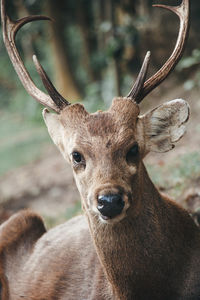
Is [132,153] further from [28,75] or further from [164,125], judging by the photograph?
[28,75]

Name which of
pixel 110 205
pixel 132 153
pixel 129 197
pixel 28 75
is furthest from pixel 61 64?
pixel 110 205

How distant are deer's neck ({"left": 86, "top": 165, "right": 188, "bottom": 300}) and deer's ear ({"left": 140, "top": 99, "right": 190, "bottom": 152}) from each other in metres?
0.30

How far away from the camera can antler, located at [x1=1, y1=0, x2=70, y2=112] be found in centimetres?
331

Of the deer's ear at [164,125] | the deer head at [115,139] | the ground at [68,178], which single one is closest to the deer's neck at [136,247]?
the deer head at [115,139]

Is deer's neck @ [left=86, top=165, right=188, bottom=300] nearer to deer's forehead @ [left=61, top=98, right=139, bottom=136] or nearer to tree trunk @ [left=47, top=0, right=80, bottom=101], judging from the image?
deer's forehead @ [left=61, top=98, right=139, bottom=136]

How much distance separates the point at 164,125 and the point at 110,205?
33.8 inches

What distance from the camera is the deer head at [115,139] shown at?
276 centimetres

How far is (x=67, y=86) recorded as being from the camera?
14.8 m

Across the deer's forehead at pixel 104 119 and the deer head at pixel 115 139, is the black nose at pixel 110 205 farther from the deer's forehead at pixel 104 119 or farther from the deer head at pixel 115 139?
the deer's forehead at pixel 104 119

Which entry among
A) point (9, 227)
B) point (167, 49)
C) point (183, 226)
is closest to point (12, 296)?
point (9, 227)

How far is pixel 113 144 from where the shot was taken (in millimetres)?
2895

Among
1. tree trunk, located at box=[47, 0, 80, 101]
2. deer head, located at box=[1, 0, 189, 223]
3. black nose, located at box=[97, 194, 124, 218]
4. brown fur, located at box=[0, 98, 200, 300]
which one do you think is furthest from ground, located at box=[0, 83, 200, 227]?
tree trunk, located at box=[47, 0, 80, 101]

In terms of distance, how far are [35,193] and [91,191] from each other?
18.3 feet

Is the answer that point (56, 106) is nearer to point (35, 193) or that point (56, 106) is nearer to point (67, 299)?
point (67, 299)
